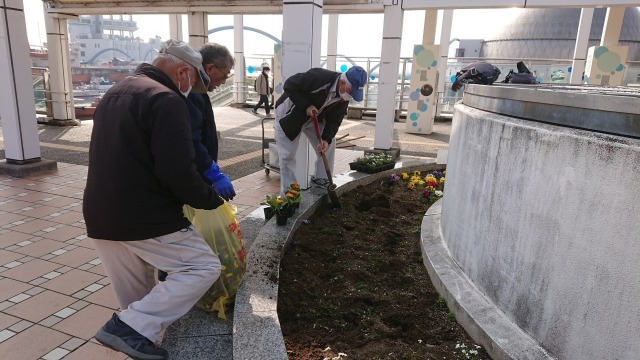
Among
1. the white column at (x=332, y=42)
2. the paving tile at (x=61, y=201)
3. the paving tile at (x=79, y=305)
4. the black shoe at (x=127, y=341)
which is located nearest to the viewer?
the black shoe at (x=127, y=341)

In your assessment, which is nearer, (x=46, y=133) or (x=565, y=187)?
(x=565, y=187)

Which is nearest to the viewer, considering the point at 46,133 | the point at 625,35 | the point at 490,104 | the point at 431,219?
the point at 490,104

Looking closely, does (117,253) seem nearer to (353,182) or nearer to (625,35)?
(353,182)

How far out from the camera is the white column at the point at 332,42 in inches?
653

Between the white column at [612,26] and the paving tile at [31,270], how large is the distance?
14.0 m

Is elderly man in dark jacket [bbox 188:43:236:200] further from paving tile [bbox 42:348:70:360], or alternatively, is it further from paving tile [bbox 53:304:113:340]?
paving tile [bbox 42:348:70:360]

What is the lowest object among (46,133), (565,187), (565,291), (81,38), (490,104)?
(46,133)

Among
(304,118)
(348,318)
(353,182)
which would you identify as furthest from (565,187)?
(353,182)

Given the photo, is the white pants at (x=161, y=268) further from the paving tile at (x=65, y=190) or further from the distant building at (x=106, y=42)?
the distant building at (x=106, y=42)

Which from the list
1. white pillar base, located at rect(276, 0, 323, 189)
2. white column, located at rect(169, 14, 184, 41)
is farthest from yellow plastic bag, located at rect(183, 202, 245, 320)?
white column, located at rect(169, 14, 184, 41)

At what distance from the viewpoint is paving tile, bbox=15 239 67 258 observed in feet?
13.0

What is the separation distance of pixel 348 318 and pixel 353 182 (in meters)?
3.22

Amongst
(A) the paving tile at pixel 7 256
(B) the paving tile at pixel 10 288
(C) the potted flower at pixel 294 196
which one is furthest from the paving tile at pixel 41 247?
(C) the potted flower at pixel 294 196

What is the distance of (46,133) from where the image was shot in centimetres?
1067
